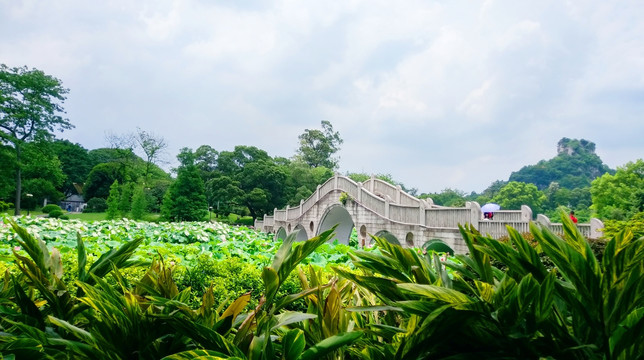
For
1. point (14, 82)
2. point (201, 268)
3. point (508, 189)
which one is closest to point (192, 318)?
point (201, 268)

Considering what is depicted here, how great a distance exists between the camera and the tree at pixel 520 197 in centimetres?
5953

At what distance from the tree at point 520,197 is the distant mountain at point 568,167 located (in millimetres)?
34131

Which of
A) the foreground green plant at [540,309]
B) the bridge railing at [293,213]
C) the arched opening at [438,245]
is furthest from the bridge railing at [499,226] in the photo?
the bridge railing at [293,213]

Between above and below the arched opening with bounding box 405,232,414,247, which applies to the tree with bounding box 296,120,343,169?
above

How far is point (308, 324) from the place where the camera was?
131cm

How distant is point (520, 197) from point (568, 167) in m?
47.7

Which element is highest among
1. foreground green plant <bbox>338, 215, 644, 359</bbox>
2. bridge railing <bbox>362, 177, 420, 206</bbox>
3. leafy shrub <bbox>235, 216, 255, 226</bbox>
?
bridge railing <bbox>362, 177, 420, 206</bbox>

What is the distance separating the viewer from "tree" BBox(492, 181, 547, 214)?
195 ft

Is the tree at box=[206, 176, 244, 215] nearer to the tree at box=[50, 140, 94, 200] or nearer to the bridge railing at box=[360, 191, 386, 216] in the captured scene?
the tree at box=[50, 140, 94, 200]

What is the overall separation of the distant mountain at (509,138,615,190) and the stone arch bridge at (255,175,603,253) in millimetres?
83463

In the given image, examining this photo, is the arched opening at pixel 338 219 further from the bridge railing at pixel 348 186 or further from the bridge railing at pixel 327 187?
the bridge railing at pixel 348 186

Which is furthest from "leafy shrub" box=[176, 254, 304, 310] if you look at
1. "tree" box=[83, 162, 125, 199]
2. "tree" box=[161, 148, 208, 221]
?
"tree" box=[83, 162, 125, 199]

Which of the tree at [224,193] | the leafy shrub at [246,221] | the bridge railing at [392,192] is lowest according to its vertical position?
Result: the leafy shrub at [246,221]

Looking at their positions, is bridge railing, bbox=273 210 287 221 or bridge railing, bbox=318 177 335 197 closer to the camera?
bridge railing, bbox=318 177 335 197
